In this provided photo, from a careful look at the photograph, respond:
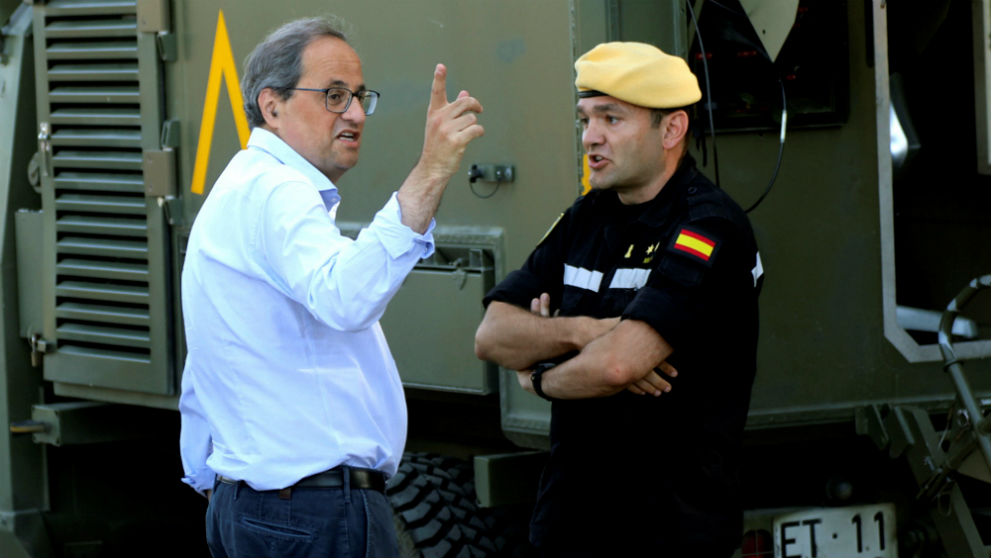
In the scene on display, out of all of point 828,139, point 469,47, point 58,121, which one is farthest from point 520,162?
point 58,121

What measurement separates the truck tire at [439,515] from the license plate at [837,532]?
0.82 metres

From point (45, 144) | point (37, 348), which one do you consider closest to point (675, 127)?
point (45, 144)

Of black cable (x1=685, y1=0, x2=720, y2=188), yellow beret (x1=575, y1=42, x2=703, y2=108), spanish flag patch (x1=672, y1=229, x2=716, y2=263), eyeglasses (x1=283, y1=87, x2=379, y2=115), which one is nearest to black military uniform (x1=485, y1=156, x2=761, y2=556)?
spanish flag patch (x1=672, y1=229, x2=716, y2=263)

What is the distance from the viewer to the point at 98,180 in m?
5.17

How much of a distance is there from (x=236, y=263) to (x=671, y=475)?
103 cm

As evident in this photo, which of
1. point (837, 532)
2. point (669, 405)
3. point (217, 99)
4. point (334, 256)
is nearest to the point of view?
point (334, 256)

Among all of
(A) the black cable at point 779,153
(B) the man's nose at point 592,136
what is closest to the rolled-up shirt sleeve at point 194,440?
(B) the man's nose at point 592,136

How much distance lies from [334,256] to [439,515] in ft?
6.37

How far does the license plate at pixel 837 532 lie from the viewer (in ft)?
13.7

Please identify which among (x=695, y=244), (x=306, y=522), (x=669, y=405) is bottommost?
(x=306, y=522)

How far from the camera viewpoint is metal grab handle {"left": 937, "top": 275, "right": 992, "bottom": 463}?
385 cm

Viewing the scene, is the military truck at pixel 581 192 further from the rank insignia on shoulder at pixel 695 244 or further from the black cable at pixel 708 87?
the rank insignia on shoulder at pixel 695 244

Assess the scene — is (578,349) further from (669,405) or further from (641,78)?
(641,78)

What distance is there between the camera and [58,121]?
529 cm
